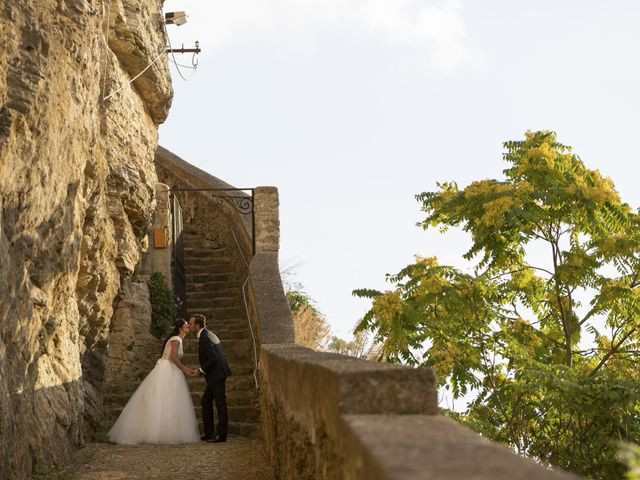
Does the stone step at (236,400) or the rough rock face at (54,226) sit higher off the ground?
the rough rock face at (54,226)

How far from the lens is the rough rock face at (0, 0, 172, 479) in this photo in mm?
7383

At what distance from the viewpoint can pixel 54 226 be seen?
888cm

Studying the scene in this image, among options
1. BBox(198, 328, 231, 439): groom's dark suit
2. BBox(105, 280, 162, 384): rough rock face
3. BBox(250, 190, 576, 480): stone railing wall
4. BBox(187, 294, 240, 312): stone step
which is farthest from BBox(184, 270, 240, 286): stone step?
BBox(250, 190, 576, 480): stone railing wall

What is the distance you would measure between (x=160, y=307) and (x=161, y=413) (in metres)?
3.54

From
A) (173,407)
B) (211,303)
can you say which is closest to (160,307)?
(211,303)

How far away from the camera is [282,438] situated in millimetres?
7023

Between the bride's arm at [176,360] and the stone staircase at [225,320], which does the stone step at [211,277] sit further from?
the bride's arm at [176,360]

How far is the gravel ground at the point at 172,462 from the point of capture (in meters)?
8.78

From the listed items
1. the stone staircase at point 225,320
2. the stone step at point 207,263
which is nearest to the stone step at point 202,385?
the stone staircase at point 225,320

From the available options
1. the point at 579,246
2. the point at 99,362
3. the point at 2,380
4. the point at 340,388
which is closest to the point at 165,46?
the point at 99,362

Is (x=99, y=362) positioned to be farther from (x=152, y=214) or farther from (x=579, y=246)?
(x=579, y=246)

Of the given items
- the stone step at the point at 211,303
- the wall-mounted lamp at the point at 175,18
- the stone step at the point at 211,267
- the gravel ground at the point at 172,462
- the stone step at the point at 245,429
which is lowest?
the gravel ground at the point at 172,462

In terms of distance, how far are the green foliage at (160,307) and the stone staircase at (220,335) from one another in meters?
0.63

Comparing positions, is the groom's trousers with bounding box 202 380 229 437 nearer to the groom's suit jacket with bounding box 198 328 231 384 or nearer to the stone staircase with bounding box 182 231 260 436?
the groom's suit jacket with bounding box 198 328 231 384
